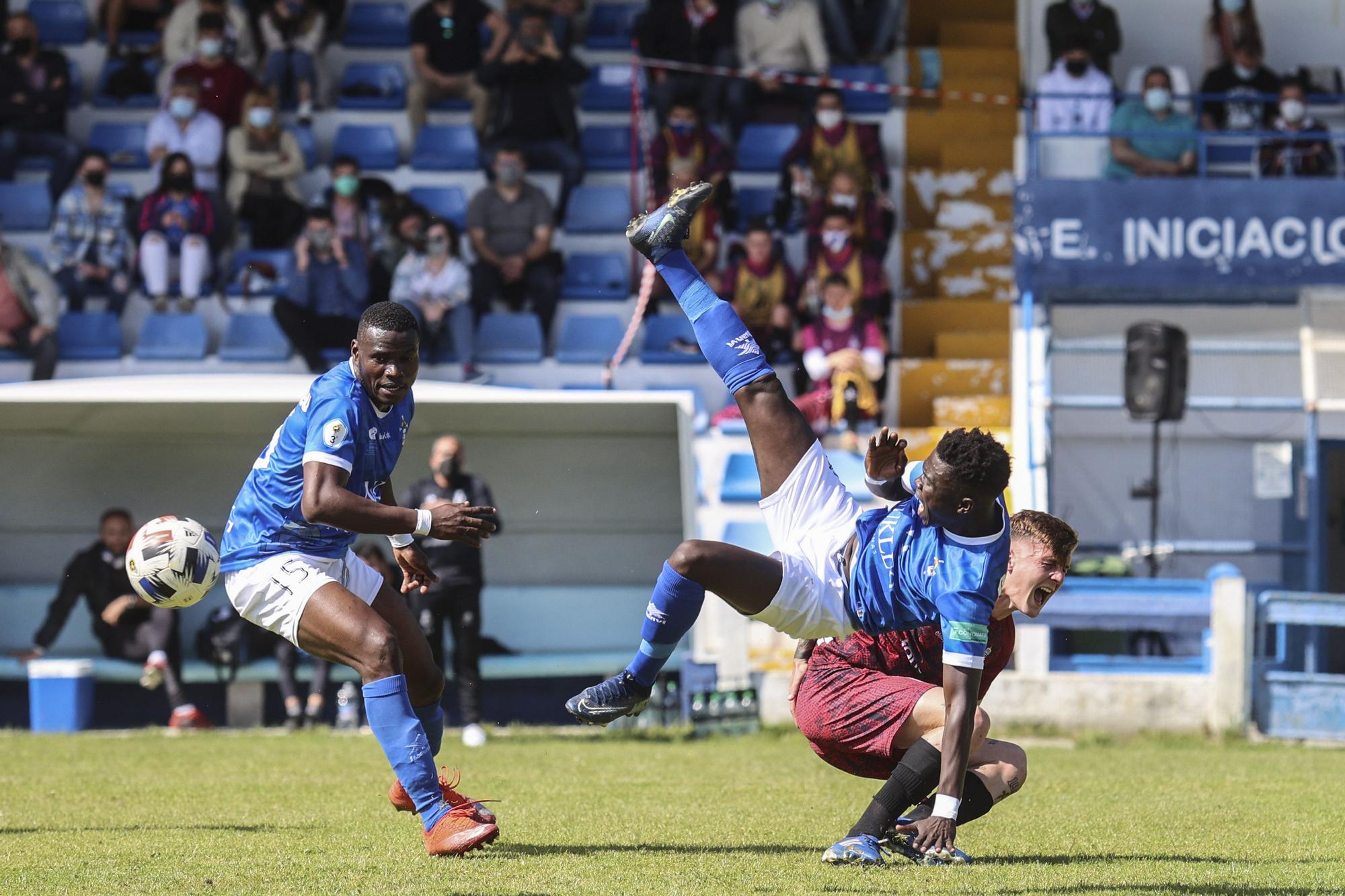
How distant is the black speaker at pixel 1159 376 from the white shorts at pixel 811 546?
25.0ft

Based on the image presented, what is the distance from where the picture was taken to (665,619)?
548 cm

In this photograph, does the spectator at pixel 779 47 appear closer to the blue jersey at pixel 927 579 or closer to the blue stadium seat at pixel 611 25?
the blue stadium seat at pixel 611 25

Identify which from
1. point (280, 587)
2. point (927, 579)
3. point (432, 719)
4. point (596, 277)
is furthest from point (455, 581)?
point (927, 579)

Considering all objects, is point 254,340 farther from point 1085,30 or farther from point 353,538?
point 353,538

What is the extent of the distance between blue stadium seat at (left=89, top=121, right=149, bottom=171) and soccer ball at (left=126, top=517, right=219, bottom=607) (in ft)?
34.6

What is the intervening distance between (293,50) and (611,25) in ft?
10.5

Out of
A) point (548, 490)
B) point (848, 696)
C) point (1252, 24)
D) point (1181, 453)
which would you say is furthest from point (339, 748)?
point (1252, 24)

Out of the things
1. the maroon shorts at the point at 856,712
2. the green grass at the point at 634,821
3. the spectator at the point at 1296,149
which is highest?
the spectator at the point at 1296,149

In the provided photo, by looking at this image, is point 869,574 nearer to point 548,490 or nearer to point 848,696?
point 848,696

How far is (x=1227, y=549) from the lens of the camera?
13.5 meters

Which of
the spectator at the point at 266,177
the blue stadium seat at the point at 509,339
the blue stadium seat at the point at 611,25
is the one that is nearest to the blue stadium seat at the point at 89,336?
the spectator at the point at 266,177

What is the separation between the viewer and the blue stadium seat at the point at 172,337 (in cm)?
1438

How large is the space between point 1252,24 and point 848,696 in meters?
12.5

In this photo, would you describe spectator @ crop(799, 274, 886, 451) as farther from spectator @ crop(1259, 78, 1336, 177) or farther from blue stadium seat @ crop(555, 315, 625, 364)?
spectator @ crop(1259, 78, 1336, 177)
